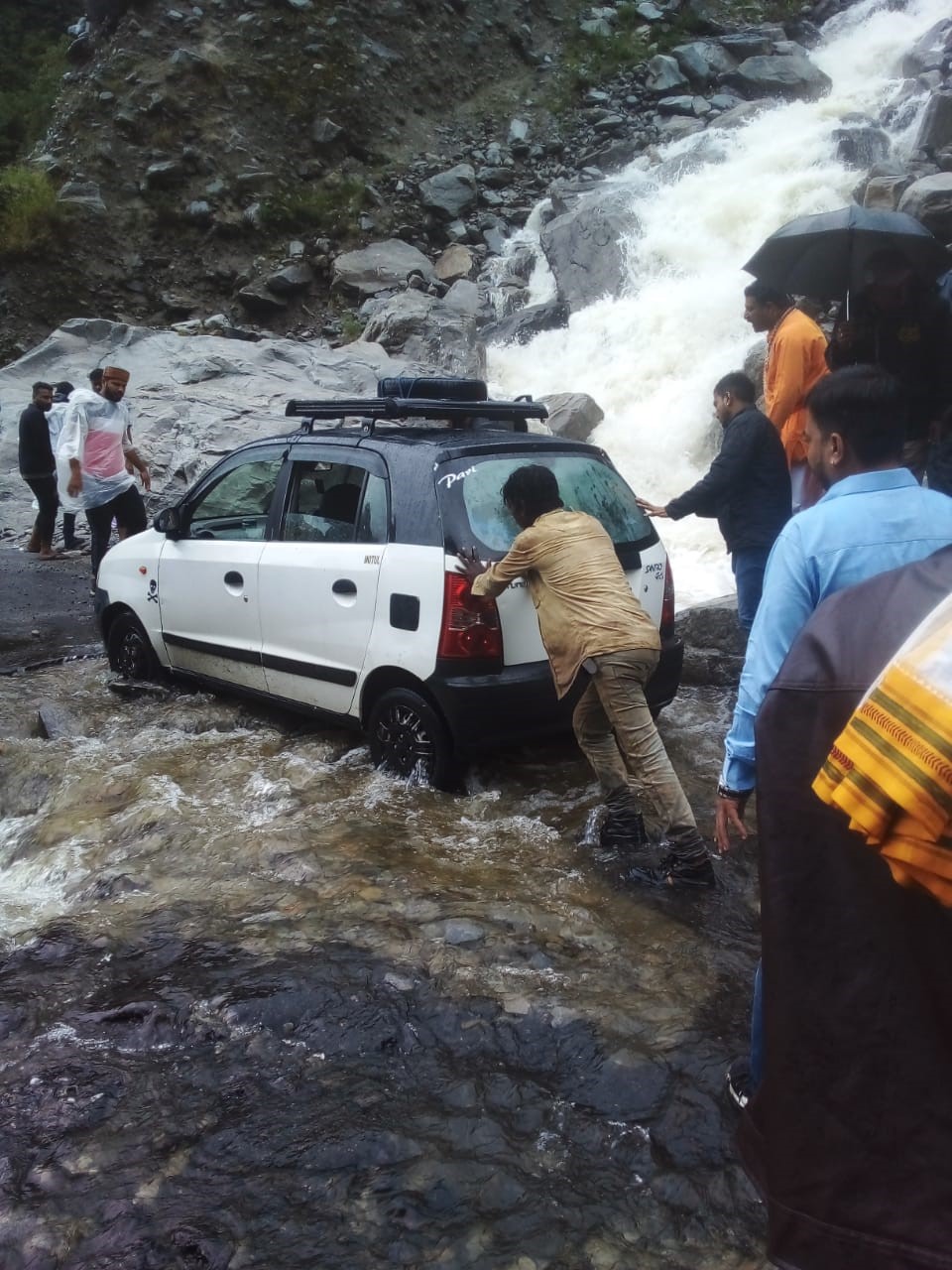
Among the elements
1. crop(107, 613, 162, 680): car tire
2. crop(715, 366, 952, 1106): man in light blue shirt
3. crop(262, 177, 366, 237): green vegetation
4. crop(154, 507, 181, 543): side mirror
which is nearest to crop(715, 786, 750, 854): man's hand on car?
crop(715, 366, 952, 1106): man in light blue shirt

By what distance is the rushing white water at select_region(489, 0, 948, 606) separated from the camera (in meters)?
12.6

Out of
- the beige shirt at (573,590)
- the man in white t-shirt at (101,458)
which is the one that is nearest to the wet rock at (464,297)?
the man in white t-shirt at (101,458)

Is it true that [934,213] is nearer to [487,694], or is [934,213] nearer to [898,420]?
[487,694]

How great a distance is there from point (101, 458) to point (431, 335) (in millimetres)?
8856

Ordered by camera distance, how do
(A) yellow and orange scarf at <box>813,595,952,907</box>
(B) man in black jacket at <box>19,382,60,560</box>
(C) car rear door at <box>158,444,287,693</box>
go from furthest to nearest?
(B) man in black jacket at <box>19,382,60,560</box> < (C) car rear door at <box>158,444,287,693</box> < (A) yellow and orange scarf at <box>813,595,952,907</box>

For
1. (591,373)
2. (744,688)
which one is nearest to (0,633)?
(744,688)

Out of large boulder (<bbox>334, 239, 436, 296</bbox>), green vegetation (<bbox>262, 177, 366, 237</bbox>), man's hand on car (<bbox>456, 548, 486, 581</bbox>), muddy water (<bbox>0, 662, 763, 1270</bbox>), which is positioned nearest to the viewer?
muddy water (<bbox>0, 662, 763, 1270</bbox>)

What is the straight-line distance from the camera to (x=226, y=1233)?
2.40 metres

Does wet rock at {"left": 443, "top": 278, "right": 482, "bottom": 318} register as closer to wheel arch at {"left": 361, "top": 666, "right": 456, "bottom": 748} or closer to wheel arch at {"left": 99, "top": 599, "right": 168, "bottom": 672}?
wheel arch at {"left": 99, "top": 599, "right": 168, "bottom": 672}

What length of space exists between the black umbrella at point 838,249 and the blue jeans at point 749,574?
1687 millimetres

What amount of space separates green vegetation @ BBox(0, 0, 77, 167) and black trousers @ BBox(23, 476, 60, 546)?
19428 millimetres

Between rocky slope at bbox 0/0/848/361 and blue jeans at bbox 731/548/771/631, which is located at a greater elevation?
rocky slope at bbox 0/0/848/361

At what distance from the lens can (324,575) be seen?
16.8 feet

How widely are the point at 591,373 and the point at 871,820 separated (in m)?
14.7
